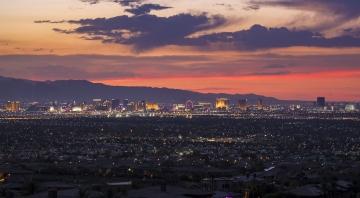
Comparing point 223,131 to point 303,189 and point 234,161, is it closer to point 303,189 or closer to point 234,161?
point 234,161

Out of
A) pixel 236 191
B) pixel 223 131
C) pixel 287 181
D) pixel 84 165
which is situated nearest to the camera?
A: pixel 236 191

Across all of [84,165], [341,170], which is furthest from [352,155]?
[84,165]

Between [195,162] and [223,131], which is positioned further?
[223,131]

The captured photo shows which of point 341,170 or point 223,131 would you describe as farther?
point 223,131

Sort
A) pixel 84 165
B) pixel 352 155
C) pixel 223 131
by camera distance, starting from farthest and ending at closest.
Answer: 1. pixel 223 131
2. pixel 352 155
3. pixel 84 165

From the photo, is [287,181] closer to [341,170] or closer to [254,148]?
[341,170]

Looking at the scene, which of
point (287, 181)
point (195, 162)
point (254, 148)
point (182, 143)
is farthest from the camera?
point (182, 143)

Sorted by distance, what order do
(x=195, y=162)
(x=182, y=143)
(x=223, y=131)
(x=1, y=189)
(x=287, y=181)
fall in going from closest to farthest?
(x=1, y=189)
(x=287, y=181)
(x=195, y=162)
(x=182, y=143)
(x=223, y=131)

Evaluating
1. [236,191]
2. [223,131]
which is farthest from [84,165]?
[223,131]
